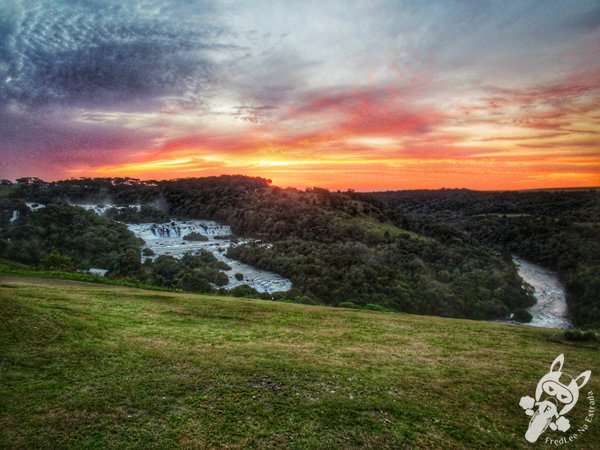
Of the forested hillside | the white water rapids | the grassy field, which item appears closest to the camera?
the grassy field

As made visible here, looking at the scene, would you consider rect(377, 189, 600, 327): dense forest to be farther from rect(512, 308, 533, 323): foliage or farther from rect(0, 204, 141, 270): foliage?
rect(0, 204, 141, 270): foliage

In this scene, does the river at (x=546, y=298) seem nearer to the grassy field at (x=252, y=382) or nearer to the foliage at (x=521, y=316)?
the foliage at (x=521, y=316)

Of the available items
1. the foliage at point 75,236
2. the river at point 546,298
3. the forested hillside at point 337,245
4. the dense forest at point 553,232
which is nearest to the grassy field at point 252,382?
the forested hillside at point 337,245

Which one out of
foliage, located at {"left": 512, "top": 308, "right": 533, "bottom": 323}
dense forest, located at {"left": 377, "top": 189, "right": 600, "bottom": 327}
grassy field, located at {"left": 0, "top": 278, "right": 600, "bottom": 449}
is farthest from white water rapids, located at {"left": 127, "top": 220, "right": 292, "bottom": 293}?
dense forest, located at {"left": 377, "top": 189, "right": 600, "bottom": 327}

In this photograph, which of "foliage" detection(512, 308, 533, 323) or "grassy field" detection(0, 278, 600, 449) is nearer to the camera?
"grassy field" detection(0, 278, 600, 449)

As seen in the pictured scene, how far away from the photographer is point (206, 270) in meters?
55.5

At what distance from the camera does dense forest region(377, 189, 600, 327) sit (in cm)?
5466

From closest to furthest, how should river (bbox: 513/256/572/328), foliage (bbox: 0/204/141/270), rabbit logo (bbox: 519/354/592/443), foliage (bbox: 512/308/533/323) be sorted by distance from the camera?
rabbit logo (bbox: 519/354/592/443) → foliage (bbox: 512/308/533/323) → river (bbox: 513/256/572/328) → foliage (bbox: 0/204/141/270)

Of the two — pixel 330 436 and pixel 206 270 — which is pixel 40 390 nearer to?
pixel 330 436

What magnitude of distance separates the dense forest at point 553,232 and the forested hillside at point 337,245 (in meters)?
9.37

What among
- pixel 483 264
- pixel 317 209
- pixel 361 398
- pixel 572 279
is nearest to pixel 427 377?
pixel 361 398

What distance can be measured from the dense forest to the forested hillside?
369 inches

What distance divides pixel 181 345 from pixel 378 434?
7.38m

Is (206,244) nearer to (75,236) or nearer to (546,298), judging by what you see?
(75,236)
